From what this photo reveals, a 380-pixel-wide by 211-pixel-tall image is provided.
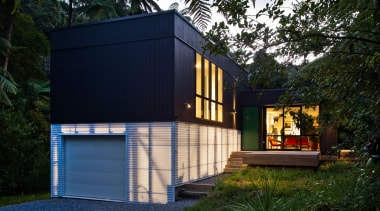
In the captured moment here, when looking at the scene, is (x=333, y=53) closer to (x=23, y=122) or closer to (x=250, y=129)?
(x=250, y=129)

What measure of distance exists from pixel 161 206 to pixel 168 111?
257 centimetres

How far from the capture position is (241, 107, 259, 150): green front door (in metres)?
16.4

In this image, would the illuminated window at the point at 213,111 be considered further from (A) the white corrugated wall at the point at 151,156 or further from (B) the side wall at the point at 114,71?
(B) the side wall at the point at 114,71

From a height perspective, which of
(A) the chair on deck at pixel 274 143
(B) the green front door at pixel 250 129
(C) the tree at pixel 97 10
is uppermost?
(C) the tree at pixel 97 10

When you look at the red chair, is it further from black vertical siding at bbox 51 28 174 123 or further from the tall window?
black vertical siding at bbox 51 28 174 123

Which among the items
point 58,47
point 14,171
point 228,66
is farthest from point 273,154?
point 14,171

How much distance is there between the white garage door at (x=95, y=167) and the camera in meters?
10.2

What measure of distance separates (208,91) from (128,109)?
3551 millimetres

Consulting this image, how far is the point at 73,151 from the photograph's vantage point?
35.8ft

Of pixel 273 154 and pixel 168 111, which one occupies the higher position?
pixel 168 111

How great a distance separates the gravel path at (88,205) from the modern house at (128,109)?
0.34m

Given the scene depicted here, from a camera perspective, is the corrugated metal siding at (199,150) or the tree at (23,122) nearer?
the corrugated metal siding at (199,150)

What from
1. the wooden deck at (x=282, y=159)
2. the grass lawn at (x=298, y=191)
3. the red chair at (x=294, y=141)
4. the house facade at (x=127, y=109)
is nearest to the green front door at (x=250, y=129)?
the red chair at (x=294, y=141)

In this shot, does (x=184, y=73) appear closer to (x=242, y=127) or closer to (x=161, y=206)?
(x=161, y=206)
